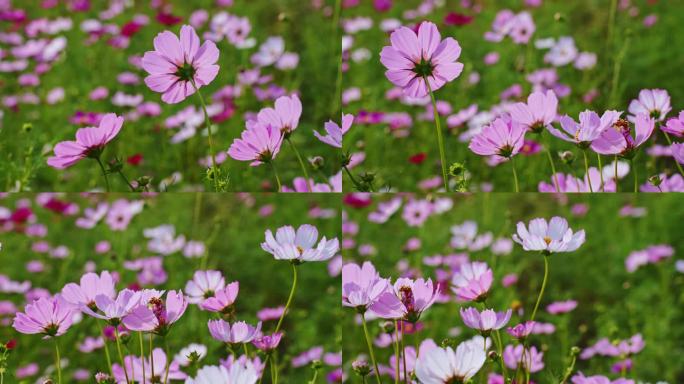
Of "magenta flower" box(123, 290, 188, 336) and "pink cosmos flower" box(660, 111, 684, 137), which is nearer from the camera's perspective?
"magenta flower" box(123, 290, 188, 336)

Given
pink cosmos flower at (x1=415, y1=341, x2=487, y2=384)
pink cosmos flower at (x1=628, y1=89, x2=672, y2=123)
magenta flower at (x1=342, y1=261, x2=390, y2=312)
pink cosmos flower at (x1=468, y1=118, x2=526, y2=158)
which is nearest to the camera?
pink cosmos flower at (x1=415, y1=341, x2=487, y2=384)

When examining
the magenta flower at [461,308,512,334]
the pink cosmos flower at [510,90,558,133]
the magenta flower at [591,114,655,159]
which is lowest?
the magenta flower at [461,308,512,334]

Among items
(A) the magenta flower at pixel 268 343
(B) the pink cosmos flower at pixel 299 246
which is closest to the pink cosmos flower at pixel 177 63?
(B) the pink cosmos flower at pixel 299 246

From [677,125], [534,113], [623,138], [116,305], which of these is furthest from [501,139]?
[116,305]

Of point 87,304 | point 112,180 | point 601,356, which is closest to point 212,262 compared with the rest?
point 112,180

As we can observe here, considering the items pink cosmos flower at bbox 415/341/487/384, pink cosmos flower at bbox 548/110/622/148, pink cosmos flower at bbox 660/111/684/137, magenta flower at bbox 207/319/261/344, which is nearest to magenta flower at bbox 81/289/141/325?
magenta flower at bbox 207/319/261/344

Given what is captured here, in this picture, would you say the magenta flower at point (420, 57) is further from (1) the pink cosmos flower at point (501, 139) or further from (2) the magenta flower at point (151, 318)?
(2) the magenta flower at point (151, 318)

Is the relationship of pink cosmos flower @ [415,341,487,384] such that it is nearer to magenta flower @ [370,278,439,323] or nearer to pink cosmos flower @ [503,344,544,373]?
magenta flower @ [370,278,439,323]
